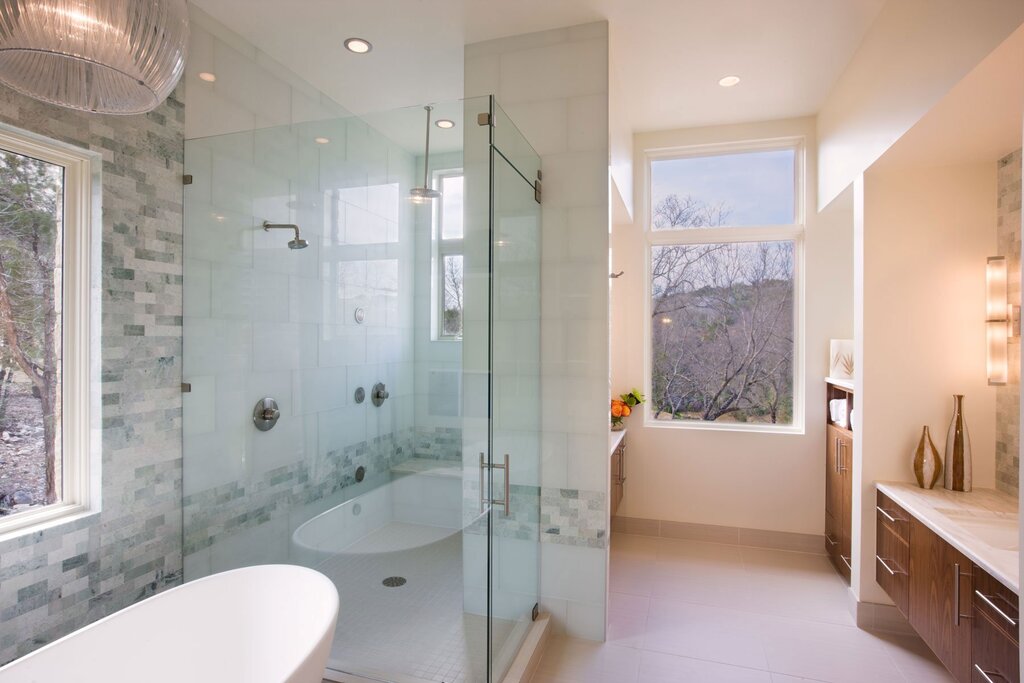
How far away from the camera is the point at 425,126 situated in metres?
2.17

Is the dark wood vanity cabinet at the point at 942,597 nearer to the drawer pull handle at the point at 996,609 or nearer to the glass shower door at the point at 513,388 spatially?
the drawer pull handle at the point at 996,609

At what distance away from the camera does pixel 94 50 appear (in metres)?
0.94

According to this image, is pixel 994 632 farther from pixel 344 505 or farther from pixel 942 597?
pixel 344 505

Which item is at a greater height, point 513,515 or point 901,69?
point 901,69

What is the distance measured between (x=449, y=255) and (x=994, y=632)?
→ 88.4 inches

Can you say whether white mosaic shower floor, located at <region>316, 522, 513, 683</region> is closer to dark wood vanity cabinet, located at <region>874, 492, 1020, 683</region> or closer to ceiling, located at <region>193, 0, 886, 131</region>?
dark wood vanity cabinet, located at <region>874, 492, 1020, 683</region>

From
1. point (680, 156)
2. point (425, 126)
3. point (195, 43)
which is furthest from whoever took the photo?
point (680, 156)

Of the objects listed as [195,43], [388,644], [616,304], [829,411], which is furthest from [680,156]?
[388,644]

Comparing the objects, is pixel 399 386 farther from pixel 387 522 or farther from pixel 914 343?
pixel 914 343

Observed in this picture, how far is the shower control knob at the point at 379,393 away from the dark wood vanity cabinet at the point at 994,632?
7.33 ft

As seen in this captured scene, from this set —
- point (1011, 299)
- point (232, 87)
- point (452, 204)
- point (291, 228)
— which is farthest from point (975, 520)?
point (232, 87)

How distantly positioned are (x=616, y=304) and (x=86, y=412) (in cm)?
319

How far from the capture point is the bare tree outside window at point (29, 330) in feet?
5.70

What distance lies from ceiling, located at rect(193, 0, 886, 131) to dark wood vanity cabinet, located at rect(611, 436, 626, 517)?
88.2 inches
